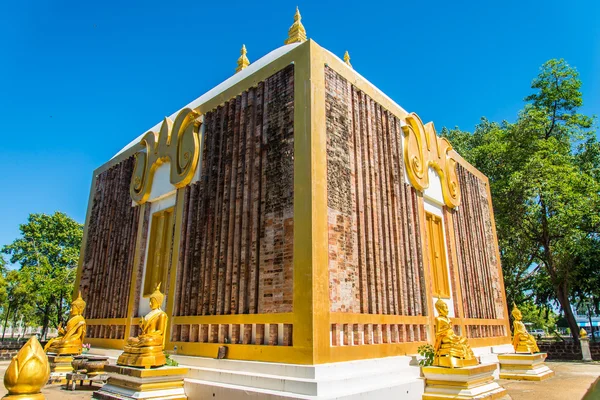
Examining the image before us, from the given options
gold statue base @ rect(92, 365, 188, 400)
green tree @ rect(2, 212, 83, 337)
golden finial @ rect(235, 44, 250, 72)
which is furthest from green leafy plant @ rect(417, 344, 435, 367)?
green tree @ rect(2, 212, 83, 337)

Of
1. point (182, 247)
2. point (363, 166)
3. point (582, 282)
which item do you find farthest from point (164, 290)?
point (582, 282)

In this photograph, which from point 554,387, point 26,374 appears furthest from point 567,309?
point 26,374

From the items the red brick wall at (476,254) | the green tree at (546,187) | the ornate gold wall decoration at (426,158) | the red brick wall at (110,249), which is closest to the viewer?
the ornate gold wall decoration at (426,158)

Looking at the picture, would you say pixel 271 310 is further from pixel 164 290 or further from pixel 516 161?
pixel 516 161

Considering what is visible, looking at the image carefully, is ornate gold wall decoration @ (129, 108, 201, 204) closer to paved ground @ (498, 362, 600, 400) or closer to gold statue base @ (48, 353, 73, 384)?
gold statue base @ (48, 353, 73, 384)

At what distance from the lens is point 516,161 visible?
63.7 feet

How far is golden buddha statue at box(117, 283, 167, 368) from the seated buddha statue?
3714 mm

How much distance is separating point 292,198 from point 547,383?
7705 mm

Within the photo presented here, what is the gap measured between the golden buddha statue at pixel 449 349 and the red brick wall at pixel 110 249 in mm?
7086

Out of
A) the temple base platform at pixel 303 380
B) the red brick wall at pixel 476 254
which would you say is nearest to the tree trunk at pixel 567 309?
the red brick wall at pixel 476 254

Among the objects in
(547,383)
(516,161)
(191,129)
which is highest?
(516,161)

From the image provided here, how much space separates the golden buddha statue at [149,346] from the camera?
261 inches

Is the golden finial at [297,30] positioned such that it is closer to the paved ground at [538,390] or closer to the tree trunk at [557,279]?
the paved ground at [538,390]

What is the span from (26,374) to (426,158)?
9.16 m
